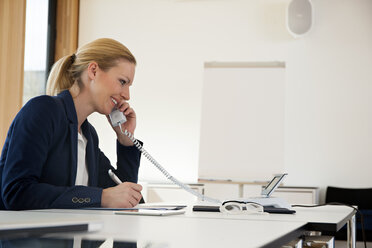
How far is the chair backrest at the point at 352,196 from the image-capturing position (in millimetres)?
5703

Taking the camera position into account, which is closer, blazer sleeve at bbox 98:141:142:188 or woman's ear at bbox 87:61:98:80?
woman's ear at bbox 87:61:98:80

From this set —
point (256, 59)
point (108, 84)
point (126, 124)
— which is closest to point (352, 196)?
point (256, 59)

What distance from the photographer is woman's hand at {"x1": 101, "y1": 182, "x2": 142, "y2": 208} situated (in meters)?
1.60

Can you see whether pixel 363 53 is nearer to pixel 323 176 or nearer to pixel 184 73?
pixel 323 176

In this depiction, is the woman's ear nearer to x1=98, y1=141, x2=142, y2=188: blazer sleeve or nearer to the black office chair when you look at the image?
x1=98, y1=141, x2=142, y2=188: blazer sleeve

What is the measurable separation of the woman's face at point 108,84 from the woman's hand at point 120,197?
457 millimetres

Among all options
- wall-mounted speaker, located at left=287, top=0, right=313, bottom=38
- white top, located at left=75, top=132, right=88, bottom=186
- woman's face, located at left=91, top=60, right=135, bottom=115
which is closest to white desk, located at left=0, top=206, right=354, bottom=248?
white top, located at left=75, top=132, right=88, bottom=186

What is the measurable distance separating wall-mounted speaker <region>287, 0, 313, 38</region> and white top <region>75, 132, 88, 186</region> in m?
4.83

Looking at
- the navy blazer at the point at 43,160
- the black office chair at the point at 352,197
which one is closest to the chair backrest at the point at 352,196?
the black office chair at the point at 352,197

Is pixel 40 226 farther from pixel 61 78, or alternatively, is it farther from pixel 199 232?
pixel 61 78

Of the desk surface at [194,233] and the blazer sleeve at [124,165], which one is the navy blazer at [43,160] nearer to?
the blazer sleeve at [124,165]

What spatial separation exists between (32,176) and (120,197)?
0.27 m

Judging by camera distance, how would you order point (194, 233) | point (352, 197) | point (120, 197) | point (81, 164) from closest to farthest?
point (194, 233) → point (120, 197) → point (81, 164) → point (352, 197)

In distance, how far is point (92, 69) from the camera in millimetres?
1960
